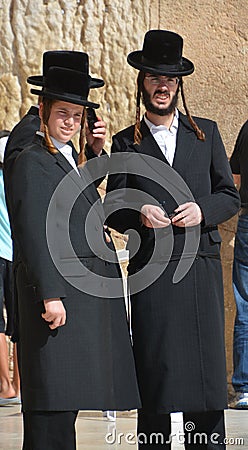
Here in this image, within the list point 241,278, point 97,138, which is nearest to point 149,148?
point 97,138

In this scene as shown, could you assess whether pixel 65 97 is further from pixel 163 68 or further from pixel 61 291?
pixel 61 291

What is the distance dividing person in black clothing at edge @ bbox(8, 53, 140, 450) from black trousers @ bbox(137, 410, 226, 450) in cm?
23

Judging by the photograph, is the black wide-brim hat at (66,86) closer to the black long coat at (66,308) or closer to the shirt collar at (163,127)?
the black long coat at (66,308)

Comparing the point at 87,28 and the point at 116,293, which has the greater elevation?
the point at 87,28

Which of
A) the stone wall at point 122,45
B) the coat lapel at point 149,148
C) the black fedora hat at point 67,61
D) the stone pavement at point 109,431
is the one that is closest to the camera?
the black fedora hat at point 67,61

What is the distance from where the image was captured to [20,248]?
3010 millimetres

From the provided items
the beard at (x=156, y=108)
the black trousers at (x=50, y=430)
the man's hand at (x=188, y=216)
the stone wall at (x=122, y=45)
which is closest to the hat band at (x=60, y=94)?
the beard at (x=156, y=108)

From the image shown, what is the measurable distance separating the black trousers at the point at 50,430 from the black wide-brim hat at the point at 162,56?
1.15 metres

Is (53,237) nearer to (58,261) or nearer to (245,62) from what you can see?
(58,261)

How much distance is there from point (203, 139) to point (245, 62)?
296 centimetres

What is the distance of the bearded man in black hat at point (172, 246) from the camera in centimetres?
330

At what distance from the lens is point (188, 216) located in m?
3.33

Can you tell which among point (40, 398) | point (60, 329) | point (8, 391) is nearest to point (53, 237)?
point (60, 329)

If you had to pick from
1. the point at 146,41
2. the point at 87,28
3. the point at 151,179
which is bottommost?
the point at 151,179
